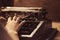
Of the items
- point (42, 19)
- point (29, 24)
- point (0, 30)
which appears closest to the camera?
point (0, 30)

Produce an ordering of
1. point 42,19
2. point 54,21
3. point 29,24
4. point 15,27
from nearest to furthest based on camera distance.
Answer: point 15,27 < point 29,24 < point 42,19 < point 54,21

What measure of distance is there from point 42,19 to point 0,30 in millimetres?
4793

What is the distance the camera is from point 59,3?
9.35m

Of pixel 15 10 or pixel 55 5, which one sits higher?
pixel 15 10

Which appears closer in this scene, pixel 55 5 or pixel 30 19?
pixel 30 19

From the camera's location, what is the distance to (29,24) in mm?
5559

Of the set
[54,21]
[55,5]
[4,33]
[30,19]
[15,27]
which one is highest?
[4,33]

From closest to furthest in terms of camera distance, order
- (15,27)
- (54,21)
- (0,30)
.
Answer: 1. (0,30)
2. (15,27)
3. (54,21)

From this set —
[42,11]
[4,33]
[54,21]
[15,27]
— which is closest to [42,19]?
[42,11]

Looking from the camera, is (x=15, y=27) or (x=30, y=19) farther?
(x=30, y=19)

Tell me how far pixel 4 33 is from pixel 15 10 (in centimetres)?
512

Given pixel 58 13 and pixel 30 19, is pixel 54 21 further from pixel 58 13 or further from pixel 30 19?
pixel 30 19

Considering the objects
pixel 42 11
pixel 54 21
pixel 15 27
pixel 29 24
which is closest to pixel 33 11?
pixel 42 11

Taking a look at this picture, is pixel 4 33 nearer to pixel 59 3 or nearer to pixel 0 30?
pixel 0 30
